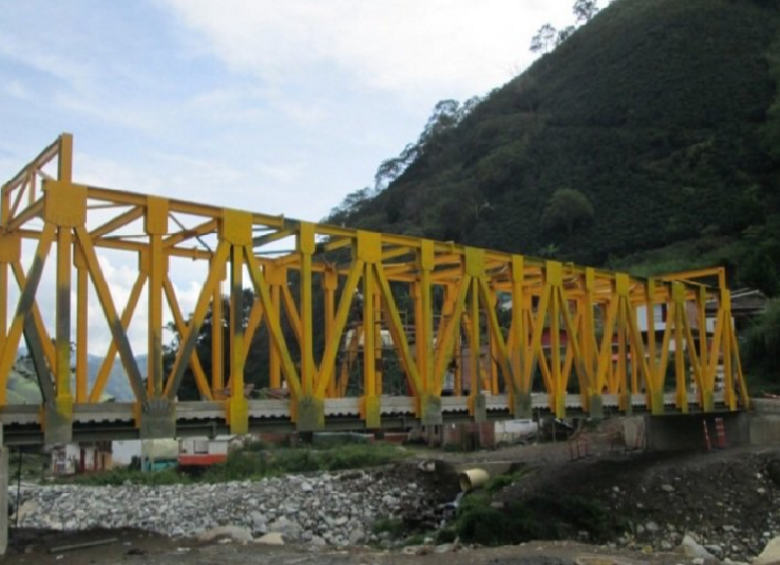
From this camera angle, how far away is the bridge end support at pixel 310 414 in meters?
17.4

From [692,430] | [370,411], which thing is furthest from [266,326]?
[692,430]

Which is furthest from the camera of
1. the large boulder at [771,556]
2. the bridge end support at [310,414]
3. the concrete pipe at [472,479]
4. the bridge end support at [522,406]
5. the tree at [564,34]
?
the tree at [564,34]

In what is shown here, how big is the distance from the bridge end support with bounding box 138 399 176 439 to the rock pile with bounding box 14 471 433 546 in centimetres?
870

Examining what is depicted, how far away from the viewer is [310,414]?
1752cm

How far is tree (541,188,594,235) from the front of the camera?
271 ft

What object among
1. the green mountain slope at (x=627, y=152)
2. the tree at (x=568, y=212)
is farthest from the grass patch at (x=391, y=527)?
the tree at (x=568, y=212)

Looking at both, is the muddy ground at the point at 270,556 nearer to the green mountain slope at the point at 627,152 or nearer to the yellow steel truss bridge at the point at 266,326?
the yellow steel truss bridge at the point at 266,326

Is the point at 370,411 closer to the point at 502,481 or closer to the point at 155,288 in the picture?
the point at 155,288

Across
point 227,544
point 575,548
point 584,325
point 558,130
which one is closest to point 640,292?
point 584,325

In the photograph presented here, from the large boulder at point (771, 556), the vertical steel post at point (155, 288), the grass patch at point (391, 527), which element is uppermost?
the vertical steel post at point (155, 288)

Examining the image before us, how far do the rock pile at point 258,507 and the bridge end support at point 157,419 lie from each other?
28.6 feet

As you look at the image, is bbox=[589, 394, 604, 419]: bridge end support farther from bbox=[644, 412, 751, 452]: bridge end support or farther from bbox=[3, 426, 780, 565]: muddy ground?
bbox=[644, 412, 751, 452]: bridge end support

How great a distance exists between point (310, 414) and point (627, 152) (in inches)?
3145

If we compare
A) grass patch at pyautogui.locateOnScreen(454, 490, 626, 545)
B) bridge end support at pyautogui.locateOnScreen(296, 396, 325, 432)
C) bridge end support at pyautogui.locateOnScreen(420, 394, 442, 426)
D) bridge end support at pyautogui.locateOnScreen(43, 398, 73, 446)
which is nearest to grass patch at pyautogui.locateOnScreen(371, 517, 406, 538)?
grass patch at pyautogui.locateOnScreen(454, 490, 626, 545)
